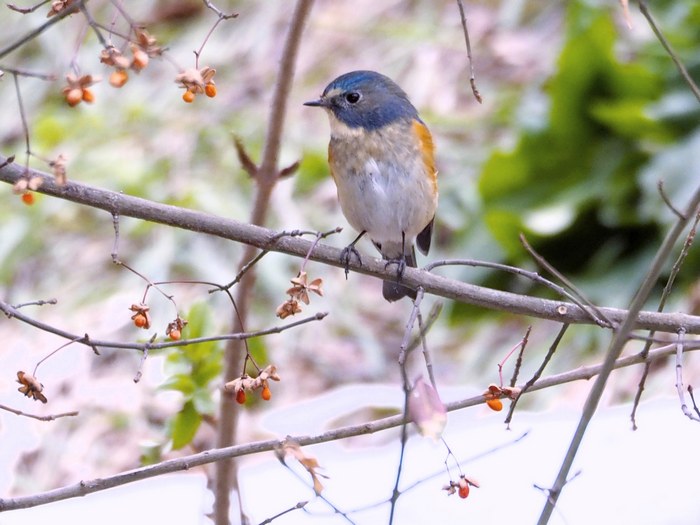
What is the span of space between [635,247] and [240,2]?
12.7 ft

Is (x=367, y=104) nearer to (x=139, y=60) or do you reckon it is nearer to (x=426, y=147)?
(x=426, y=147)

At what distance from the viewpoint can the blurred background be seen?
4.91 meters

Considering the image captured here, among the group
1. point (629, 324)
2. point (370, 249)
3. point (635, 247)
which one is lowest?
point (629, 324)

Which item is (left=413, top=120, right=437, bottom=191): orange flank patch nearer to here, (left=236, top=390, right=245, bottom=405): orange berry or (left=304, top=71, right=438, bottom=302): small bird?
(left=304, top=71, right=438, bottom=302): small bird

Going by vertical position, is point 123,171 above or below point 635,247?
above

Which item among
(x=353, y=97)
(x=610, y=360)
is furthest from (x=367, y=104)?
(x=610, y=360)

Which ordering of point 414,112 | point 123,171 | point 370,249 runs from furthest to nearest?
point 123,171, point 370,249, point 414,112

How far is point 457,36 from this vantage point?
23.3 feet

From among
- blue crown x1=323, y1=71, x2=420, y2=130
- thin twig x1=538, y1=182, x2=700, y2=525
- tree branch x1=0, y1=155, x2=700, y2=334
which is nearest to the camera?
thin twig x1=538, y1=182, x2=700, y2=525

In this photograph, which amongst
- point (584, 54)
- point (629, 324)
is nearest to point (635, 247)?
point (584, 54)

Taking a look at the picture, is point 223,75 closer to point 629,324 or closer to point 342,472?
point 342,472

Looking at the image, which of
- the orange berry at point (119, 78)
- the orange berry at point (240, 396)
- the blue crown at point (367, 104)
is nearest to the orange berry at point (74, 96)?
the orange berry at point (119, 78)

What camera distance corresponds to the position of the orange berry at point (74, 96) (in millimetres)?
1684

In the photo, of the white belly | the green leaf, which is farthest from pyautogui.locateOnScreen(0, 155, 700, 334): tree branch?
the white belly
